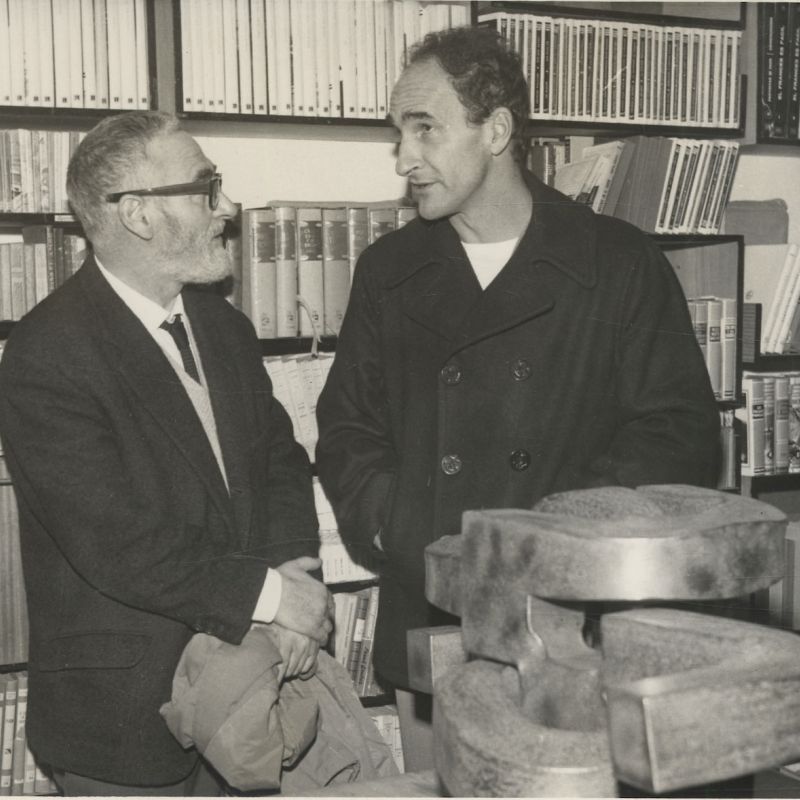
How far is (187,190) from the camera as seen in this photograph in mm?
2178

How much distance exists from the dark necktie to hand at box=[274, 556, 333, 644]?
0.43 meters

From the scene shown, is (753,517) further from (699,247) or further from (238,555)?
(699,247)

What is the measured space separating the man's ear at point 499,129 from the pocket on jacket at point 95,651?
1.22 metres

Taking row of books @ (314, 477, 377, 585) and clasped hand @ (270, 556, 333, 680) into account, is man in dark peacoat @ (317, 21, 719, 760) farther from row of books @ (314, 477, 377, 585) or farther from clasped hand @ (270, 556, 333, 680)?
row of books @ (314, 477, 377, 585)

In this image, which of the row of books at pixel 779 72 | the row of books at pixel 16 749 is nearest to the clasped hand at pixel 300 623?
the row of books at pixel 16 749

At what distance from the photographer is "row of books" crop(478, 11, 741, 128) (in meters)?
3.04

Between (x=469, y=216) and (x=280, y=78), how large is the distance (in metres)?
0.83

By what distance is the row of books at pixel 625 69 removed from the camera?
3045 mm

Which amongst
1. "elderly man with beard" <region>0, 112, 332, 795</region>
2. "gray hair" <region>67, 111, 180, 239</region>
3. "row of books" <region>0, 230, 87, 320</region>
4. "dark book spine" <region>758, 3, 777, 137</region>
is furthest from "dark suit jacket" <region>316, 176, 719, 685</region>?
"dark book spine" <region>758, 3, 777, 137</region>

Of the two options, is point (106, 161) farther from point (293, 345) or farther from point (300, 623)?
point (300, 623)

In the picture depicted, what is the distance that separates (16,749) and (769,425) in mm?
2347

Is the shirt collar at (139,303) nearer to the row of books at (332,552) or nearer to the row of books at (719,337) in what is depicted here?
the row of books at (332,552)

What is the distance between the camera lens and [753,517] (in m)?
0.99

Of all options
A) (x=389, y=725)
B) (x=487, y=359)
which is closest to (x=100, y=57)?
(x=487, y=359)
